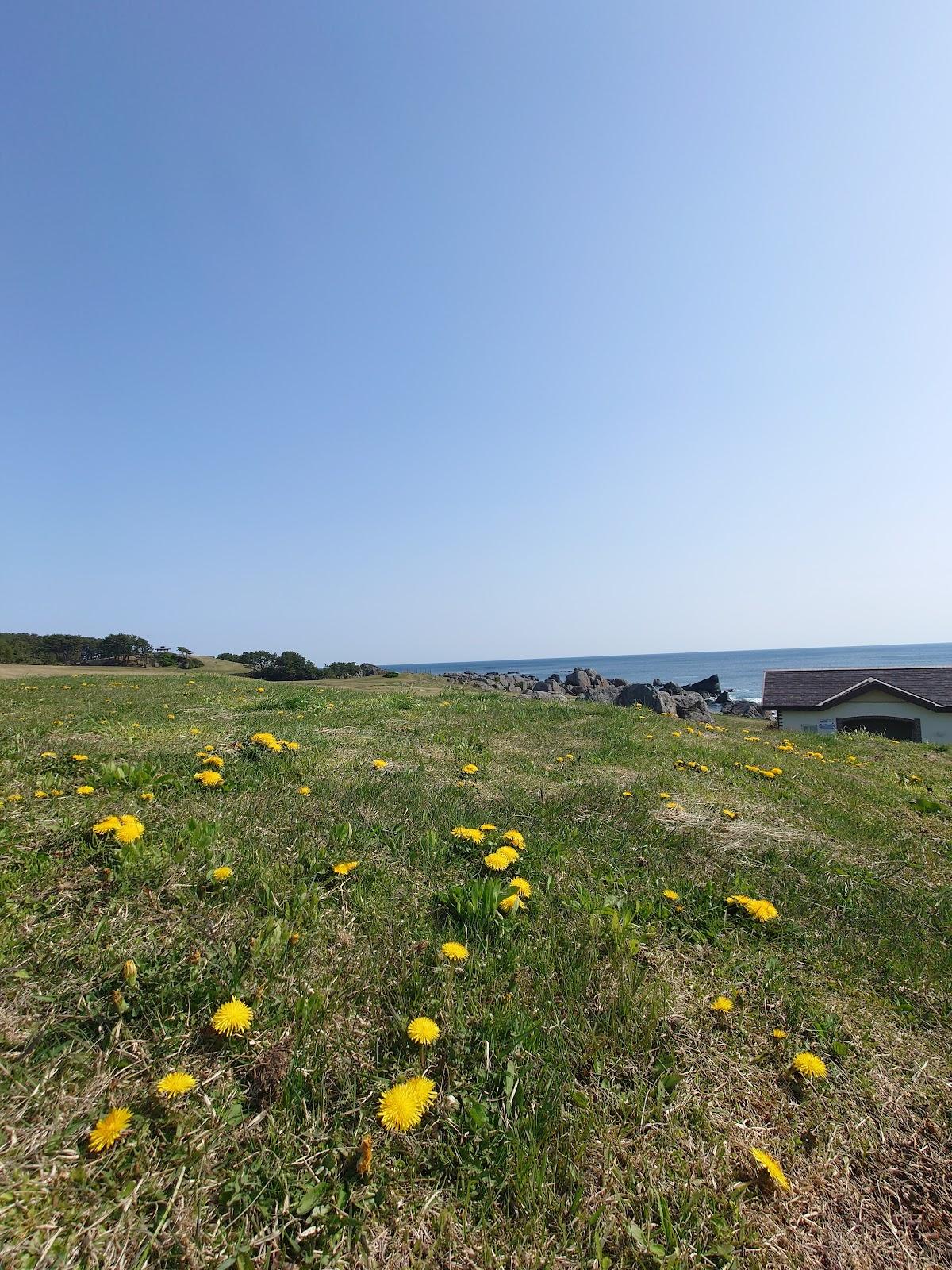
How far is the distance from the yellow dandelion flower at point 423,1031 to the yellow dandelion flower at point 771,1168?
131 centimetres

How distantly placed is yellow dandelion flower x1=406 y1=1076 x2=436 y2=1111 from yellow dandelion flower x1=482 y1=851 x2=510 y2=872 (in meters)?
1.52

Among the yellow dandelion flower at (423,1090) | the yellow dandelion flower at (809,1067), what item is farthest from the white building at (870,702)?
the yellow dandelion flower at (423,1090)

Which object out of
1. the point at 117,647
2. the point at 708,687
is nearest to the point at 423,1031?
the point at 117,647

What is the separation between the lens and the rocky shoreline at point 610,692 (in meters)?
26.9

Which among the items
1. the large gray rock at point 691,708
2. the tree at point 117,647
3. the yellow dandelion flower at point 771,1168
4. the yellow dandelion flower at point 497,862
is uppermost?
the tree at point 117,647

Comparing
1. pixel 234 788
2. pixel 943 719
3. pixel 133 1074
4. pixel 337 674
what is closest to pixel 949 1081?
pixel 133 1074

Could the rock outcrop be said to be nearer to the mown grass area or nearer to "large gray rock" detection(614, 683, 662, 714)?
"large gray rock" detection(614, 683, 662, 714)

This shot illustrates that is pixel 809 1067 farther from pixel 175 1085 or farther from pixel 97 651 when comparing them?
pixel 97 651

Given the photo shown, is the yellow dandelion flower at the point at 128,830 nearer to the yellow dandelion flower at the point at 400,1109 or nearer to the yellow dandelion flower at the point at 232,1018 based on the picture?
the yellow dandelion flower at the point at 232,1018

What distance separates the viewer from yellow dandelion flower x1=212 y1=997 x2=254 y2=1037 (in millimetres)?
2328

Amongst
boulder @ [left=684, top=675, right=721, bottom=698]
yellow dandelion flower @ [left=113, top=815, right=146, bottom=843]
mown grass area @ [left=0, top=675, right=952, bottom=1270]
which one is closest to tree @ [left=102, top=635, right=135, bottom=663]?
mown grass area @ [left=0, top=675, right=952, bottom=1270]

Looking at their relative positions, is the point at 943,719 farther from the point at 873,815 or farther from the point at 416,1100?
Answer: the point at 416,1100

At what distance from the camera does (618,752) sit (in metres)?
8.24

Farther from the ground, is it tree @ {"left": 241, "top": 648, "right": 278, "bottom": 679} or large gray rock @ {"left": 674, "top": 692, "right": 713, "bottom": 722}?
tree @ {"left": 241, "top": 648, "right": 278, "bottom": 679}
